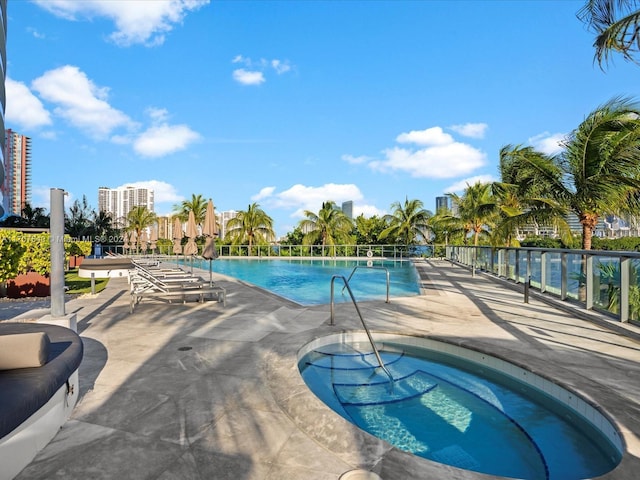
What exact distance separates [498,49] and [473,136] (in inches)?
368

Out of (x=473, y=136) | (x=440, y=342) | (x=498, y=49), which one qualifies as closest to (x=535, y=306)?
(x=440, y=342)

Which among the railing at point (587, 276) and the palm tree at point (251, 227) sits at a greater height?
the palm tree at point (251, 227)

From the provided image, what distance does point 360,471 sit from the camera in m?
2.26

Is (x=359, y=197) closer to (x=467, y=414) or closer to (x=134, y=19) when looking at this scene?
(x=134, y=19)

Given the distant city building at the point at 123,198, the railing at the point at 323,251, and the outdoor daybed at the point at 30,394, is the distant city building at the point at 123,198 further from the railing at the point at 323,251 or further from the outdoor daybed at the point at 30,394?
the outdoor daybed at the point at 30,394

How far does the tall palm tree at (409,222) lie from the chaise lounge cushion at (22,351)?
2849 cm

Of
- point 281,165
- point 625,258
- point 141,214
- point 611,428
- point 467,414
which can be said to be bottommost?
point 467,414

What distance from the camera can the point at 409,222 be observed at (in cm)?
2991

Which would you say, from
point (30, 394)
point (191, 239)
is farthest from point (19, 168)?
point (30, 394)

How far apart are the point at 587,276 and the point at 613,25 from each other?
4685 mm

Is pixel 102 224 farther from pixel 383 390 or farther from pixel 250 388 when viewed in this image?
pixel 383 390

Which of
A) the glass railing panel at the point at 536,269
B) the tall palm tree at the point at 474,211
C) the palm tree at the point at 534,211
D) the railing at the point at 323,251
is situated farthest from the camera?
the railing at the point at 323,251

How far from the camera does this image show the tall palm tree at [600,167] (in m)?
8.47

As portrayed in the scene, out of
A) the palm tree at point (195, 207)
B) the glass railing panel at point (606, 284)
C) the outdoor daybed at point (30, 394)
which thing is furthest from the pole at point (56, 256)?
the palm tree at point (195, 207)
